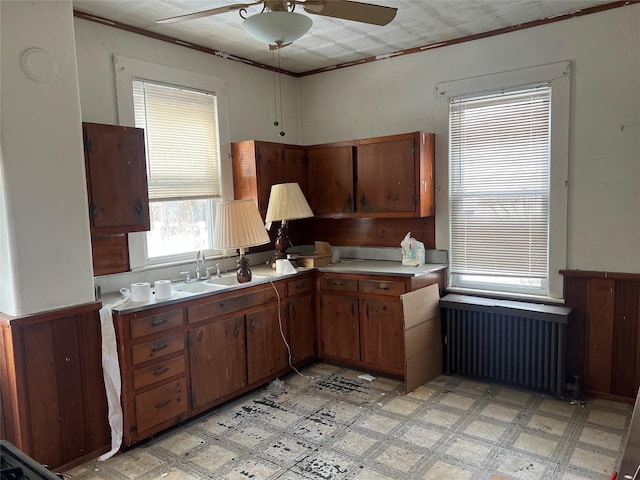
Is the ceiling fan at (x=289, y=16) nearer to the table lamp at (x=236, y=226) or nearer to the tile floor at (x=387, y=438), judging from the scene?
the table lamp at (x=236, y=226)

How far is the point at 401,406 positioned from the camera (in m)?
3.36

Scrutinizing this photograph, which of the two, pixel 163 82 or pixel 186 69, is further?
pixel 186 69

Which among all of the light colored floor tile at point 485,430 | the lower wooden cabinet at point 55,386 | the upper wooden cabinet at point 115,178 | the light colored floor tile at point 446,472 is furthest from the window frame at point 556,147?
the lower wooden cabinet at point 55,386

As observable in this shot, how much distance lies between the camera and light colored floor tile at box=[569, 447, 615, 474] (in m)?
2.55

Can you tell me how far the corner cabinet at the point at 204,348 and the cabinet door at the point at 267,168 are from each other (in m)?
0.75

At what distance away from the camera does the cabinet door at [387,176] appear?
3934 mm

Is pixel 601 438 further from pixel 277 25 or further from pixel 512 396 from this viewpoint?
pixel 277 25

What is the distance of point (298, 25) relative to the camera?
212 cm

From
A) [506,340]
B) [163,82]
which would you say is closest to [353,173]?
[163,82]

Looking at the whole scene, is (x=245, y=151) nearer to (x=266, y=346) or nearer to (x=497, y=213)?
(x=266, y=346)

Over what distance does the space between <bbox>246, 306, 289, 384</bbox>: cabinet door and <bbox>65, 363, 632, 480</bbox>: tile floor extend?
0.17 metres

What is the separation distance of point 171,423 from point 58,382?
762 mm

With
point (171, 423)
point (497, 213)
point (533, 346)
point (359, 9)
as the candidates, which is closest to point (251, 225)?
point (171, 423)

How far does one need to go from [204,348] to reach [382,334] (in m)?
1.42
